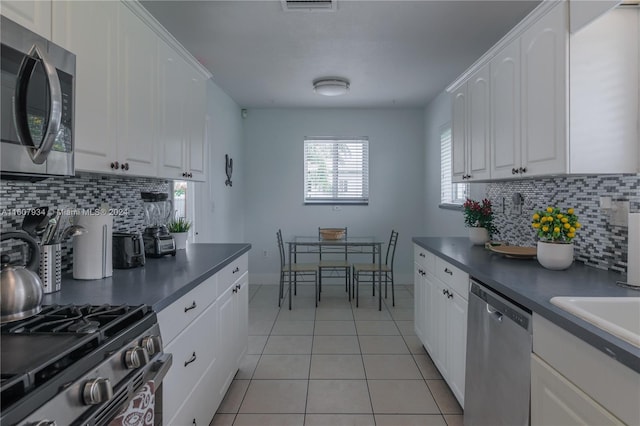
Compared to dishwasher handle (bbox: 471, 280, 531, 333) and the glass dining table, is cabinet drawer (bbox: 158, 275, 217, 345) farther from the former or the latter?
the glass dining table

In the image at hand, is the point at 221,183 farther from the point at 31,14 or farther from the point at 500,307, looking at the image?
the point at 500,307

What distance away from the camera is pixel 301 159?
5246 millimetres

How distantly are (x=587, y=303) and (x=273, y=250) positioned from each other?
14.3 ft

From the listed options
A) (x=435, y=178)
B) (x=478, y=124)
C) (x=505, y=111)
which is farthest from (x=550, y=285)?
(x=435, y=178)

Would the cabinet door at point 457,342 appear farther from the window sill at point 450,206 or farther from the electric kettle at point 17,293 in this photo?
the window sill at point 450,206

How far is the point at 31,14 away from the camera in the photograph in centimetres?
117

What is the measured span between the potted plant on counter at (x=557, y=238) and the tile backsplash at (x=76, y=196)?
7.67ft

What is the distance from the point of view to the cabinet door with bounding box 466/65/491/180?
2.37 m

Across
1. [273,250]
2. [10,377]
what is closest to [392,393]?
[10,377]

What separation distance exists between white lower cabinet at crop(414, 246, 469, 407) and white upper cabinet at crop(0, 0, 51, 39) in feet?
6.95

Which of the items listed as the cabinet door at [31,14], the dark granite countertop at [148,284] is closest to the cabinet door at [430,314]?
the dark granite countertop at [148,284]

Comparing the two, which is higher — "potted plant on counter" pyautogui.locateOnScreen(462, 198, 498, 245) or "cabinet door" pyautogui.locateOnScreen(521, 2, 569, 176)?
"cabinet door" pyautogui.locateOnScreen(521, 2, 569, 176)

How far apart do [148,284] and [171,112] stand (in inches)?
45.0

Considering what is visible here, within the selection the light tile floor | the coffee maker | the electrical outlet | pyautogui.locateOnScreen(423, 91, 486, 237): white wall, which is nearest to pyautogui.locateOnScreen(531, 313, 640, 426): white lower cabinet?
the electrical outlet
